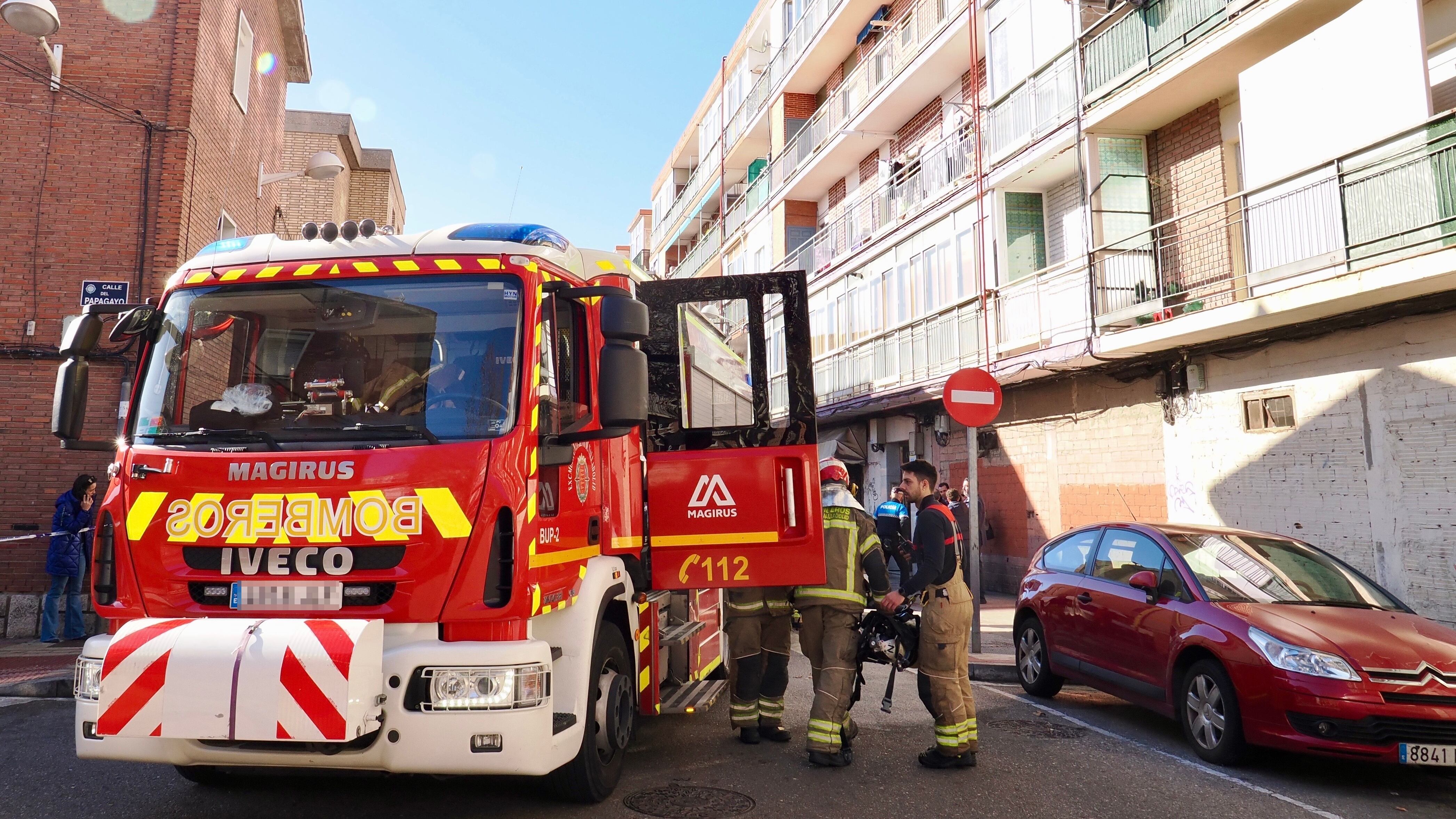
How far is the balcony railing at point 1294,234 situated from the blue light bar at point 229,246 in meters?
9.53

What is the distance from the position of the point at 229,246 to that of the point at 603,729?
9.81 ft

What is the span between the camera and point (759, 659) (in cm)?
620

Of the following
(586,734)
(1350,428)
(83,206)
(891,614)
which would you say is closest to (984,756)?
(891,614)

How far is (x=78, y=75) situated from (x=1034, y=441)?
1461 centimetres

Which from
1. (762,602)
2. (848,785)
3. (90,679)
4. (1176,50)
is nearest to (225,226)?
(762,602)

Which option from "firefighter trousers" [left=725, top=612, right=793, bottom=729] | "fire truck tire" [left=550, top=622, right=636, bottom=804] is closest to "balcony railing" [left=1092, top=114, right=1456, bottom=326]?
"firefighter trousers" [left=725, top=612, right=793, bottom=729]

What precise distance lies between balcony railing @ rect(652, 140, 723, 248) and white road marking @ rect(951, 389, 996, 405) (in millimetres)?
24047

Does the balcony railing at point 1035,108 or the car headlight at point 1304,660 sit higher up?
the balcony railing at point 1035,108

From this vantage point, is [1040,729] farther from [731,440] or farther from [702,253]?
[702,253]

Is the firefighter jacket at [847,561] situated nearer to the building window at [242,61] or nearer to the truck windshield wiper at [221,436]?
the truck windshield wiper at [221,436]

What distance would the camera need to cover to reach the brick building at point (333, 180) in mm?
21359

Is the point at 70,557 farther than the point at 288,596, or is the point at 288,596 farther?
the point at 70,557

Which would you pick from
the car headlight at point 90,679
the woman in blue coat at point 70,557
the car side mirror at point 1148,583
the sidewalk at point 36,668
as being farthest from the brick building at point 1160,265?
the woman in blue coat at point 70,557

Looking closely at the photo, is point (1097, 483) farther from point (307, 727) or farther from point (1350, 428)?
point (307, 727)
